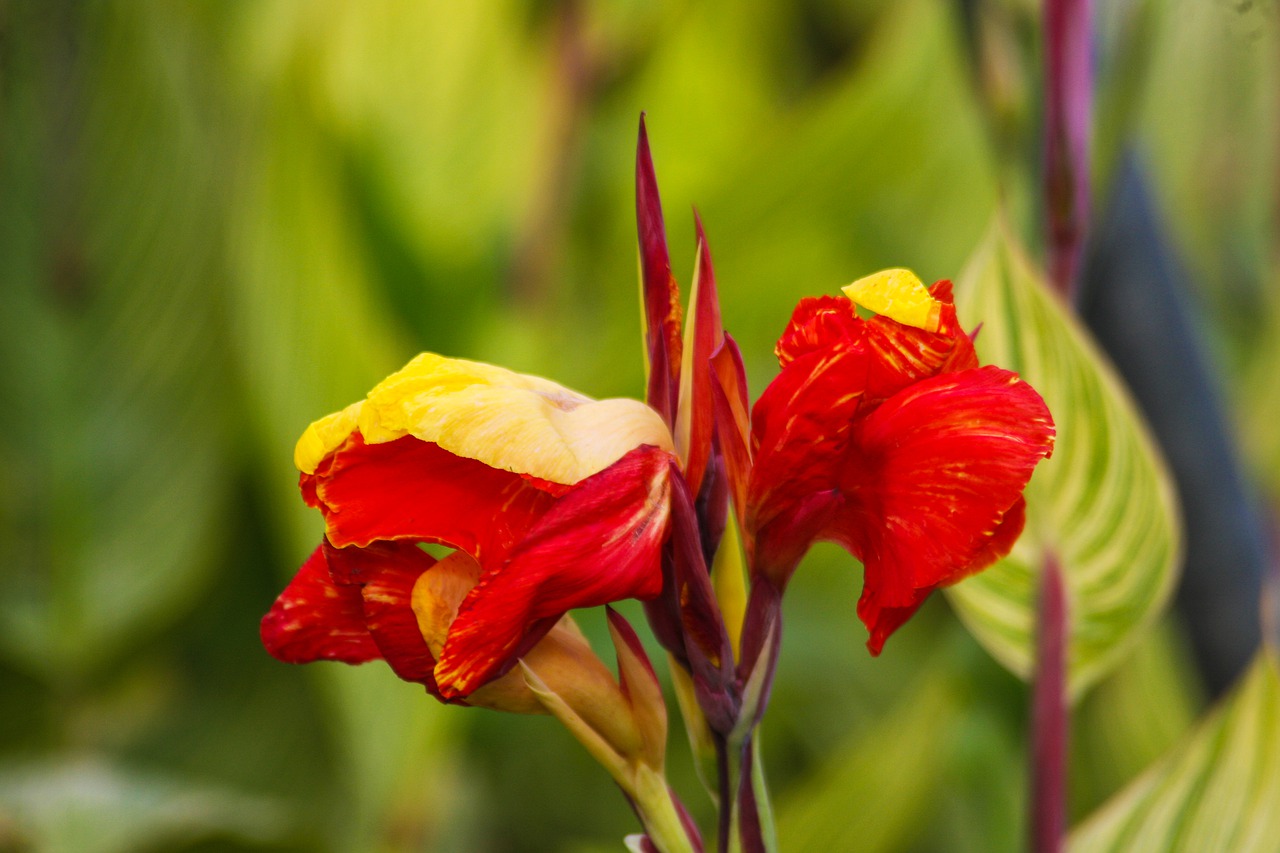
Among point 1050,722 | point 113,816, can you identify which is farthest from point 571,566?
point 113,816

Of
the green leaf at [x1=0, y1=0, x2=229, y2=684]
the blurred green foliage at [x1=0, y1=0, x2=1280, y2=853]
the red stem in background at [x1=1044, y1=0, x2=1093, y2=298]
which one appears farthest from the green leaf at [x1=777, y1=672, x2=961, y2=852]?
the green leaf at [x1=0, y1=0, x2=229, y2=684]

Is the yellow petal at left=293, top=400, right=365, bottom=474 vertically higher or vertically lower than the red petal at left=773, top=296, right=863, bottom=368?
lower

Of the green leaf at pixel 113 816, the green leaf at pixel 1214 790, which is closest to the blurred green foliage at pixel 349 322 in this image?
the green leaf at pixel 113 816

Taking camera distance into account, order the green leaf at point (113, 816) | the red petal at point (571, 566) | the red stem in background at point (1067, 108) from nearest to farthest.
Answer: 1. the red petal at point (571, 566)
2. the red stem in background at point (1067, 108)
3. the green leaf at point (113, 816)

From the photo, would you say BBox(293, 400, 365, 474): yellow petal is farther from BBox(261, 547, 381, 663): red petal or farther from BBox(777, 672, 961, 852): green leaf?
BBox(777, 672, 961, 852): green leaf

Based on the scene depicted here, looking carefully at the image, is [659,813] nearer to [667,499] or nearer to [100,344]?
[667,499]

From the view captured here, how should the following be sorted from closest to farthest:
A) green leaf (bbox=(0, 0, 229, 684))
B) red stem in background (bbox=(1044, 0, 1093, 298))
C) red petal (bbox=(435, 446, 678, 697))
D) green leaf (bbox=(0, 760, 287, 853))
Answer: red petal (bbox=(435, 446, 678, 697)) → red stem in background (bbox=(1044, 0, 1093, 298)) → green leaf (bbox=(0, 760, 287, 853)) → green leaf (bbox=(0, 0, 229, 684))

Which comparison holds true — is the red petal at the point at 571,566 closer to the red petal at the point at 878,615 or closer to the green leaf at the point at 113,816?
the red petal at the point at 878,615
